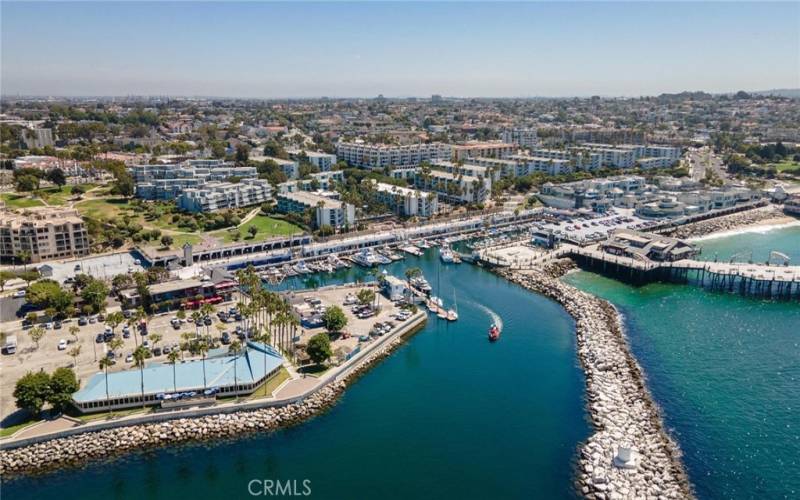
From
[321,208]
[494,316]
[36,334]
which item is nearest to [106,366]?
[36,334]

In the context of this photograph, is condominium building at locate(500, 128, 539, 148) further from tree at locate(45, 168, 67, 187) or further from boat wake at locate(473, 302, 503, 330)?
boat wake at locate(473, 302, 503, 330)

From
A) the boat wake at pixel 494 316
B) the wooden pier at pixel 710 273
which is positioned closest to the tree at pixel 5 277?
the boat wake at pixel 494 316

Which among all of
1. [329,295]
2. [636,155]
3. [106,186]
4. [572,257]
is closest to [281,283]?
[329,295]

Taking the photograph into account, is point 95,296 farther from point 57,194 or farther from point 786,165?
point 786,165

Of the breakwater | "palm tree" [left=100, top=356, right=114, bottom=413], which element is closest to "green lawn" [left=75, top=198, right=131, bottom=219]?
"palm tree" [left=100, top=356, right=114, bottom=413]

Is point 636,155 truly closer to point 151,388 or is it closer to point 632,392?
point 632,392

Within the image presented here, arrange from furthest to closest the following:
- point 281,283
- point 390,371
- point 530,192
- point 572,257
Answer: point 530,192 → point 572,257 → point 281,283 → point 390,371
